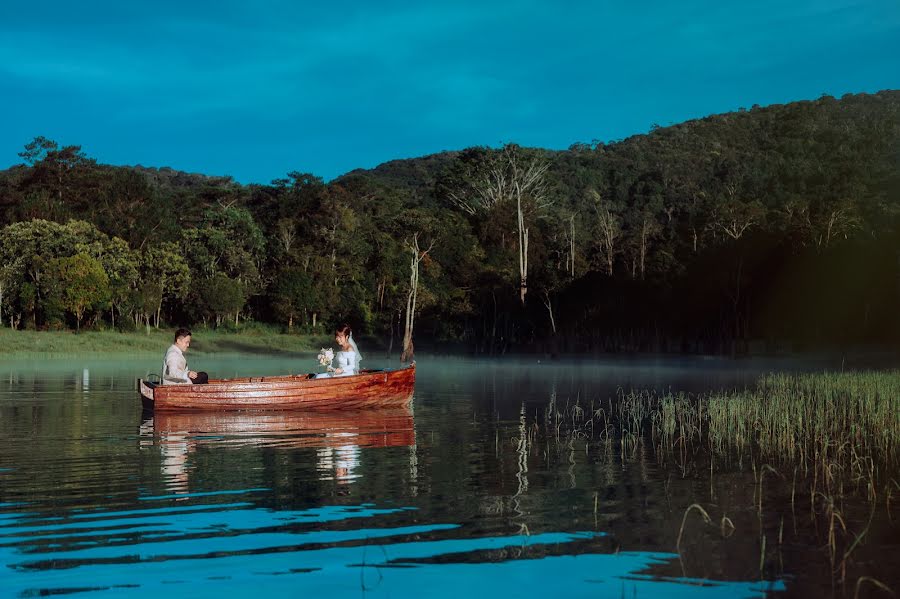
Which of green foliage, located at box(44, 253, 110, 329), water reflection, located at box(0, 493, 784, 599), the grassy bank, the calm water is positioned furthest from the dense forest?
water reflection, located at box(0, 493, 784, 599)

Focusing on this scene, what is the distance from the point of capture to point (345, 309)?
66812mm

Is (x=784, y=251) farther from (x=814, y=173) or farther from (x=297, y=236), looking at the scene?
(x=297, y=236)

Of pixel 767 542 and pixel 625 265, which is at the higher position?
pixel 625 265

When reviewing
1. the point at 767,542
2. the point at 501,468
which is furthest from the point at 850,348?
the point at 767,542

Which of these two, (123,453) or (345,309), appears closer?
(123,453)

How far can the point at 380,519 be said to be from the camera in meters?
9.12

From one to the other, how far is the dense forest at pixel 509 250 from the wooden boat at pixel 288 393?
2270 cm

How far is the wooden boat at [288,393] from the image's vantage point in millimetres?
18969

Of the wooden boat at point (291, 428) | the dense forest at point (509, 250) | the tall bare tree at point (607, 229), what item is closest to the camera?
the wooden boat at point (291, 428)

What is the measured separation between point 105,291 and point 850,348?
41617 millimetres

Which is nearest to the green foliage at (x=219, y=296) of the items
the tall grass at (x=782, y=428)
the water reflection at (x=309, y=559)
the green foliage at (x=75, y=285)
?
the green foliage at (x=75, y=285)

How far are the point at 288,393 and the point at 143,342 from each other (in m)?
40.1

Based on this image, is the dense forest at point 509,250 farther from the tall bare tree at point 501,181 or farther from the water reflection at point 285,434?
the water reflection at point 285,434

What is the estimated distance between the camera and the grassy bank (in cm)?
5325
